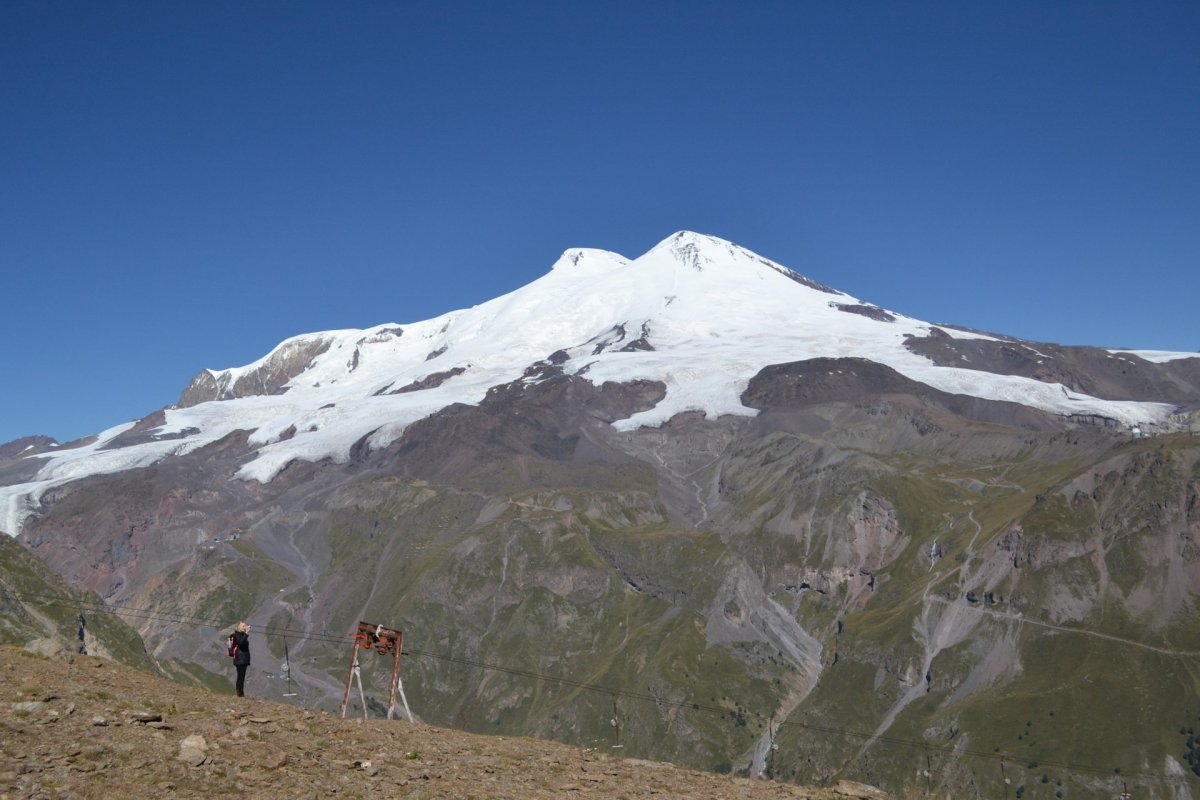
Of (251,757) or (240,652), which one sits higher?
(240,652)

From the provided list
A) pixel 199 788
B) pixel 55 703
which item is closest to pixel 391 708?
pixel 55 703

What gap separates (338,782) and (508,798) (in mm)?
3639

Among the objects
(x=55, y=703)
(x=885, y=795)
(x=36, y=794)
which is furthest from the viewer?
(x=885, y=795)

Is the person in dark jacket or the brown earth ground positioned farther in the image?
the person in dark jacket

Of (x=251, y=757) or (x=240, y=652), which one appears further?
(x=240, y=652)

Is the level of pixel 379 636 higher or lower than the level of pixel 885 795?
higher

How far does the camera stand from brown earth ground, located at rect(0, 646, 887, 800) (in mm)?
22000

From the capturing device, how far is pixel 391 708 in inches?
1485

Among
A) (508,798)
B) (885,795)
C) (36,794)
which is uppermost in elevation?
(36,794)

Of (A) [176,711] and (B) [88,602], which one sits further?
(B) [88,602]

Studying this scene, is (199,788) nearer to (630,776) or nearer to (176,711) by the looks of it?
(176,711)

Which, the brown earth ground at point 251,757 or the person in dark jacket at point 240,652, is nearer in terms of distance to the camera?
the brown earth ground at point 251,757

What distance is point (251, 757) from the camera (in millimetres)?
24109

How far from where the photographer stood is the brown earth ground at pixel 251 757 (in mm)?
22000
